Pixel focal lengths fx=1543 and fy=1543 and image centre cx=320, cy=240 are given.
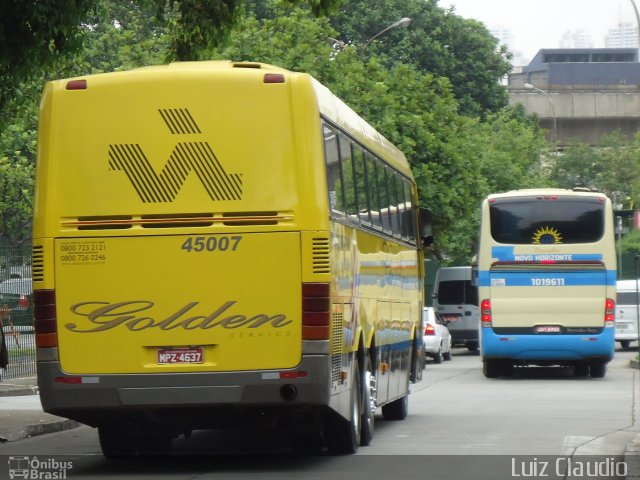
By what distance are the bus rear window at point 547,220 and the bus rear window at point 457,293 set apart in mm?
16632

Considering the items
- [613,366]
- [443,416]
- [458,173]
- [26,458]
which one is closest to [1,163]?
[458,173]

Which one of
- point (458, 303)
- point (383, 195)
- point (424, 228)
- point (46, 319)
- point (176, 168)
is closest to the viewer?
point (46, 319)

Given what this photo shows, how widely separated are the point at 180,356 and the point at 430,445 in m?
3.76

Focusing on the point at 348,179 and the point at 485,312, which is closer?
the point at 348,179

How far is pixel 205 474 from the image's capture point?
1254 cm

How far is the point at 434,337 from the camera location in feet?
127

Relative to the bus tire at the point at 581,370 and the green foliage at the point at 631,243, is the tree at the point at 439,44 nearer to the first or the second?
the green foliage at the point at 631,243

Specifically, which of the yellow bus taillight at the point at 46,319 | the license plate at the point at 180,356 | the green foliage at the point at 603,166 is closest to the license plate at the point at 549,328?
the license plate at the point at 180,356

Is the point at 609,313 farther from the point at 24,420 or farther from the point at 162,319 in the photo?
the point at 162,319

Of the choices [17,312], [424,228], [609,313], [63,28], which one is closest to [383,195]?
[63,28]

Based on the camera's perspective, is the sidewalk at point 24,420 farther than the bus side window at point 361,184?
Yes

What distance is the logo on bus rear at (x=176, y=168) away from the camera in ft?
41.2

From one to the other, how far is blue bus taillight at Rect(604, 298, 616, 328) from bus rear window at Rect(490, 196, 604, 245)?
1.20m

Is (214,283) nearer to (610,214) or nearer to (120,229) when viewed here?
(120,229)
